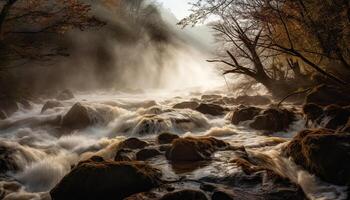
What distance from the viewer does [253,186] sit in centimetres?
636

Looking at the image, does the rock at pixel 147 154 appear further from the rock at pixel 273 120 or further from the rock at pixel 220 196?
the rock at pixel 273 120

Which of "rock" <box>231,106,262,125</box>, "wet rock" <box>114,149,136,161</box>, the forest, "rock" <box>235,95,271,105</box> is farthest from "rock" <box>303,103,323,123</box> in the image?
"rock" <box>235,95,271,105</box>

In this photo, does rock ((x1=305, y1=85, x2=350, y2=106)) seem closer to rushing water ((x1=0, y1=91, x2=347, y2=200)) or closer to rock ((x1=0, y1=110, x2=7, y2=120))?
rushing water ((x1=0, y1=91, x2=347, y2=200))

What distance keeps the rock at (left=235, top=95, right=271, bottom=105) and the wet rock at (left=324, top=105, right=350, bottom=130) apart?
9610 millimetres

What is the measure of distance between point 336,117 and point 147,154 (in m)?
6.47

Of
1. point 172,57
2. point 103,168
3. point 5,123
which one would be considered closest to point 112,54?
point 172,57

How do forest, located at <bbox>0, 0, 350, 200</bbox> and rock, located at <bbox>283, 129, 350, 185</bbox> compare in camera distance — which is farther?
rock, located at <bbox>283, 129, 350, 185</bbox>

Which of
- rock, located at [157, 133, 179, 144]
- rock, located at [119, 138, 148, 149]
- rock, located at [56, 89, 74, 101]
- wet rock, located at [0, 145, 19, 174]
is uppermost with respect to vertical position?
rock, located at [56, 89, 74, 101]

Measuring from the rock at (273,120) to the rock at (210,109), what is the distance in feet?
10.5

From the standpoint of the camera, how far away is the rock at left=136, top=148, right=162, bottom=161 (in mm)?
8688

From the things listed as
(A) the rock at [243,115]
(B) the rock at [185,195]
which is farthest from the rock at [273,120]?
(B) the rock at [185,195]

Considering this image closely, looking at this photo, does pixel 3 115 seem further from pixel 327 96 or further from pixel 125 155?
pixel 327 96

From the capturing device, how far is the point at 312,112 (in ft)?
43.3

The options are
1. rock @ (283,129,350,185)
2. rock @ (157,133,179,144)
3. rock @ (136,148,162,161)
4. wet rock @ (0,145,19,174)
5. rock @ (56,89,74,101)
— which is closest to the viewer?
rock @ (283,129,350,185)
